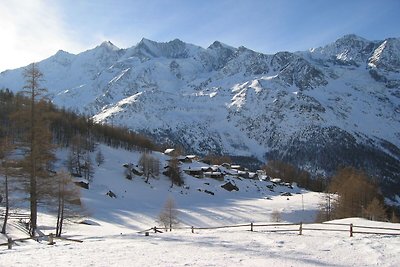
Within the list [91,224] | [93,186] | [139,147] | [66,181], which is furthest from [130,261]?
[139,147]

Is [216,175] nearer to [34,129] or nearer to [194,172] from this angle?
[194,172]

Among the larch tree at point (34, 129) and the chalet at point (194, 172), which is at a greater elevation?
the larch tree at point (34, 129)

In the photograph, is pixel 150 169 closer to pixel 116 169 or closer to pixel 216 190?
pixel 116 169

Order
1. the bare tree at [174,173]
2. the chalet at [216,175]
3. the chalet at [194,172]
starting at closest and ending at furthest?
the bare tree at [174,173] < the chalet at [216,175] < the chalet at [194,172]

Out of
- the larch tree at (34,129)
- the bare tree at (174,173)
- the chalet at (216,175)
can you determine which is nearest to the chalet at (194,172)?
the chalet at (216,175)

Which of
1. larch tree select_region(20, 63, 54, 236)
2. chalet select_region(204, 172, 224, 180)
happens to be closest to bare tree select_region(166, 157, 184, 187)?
chalet select_region(204, 172, 224, 180)

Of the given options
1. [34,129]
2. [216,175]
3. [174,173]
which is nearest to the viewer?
[34,129]

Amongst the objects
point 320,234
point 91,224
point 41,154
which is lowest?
point 91,224

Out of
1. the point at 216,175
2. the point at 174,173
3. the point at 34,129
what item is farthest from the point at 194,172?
the point at 34,129

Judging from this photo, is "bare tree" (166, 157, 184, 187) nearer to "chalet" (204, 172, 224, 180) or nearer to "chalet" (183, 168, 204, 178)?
"chalet" (183, 168, 204, 178)

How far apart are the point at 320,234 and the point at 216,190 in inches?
3507

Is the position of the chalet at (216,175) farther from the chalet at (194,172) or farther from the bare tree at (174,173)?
the bare tree at (174,173)

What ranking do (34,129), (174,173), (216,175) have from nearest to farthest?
(34,129) → (174,173) → (216,175)

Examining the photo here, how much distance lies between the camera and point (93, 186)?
317ft
